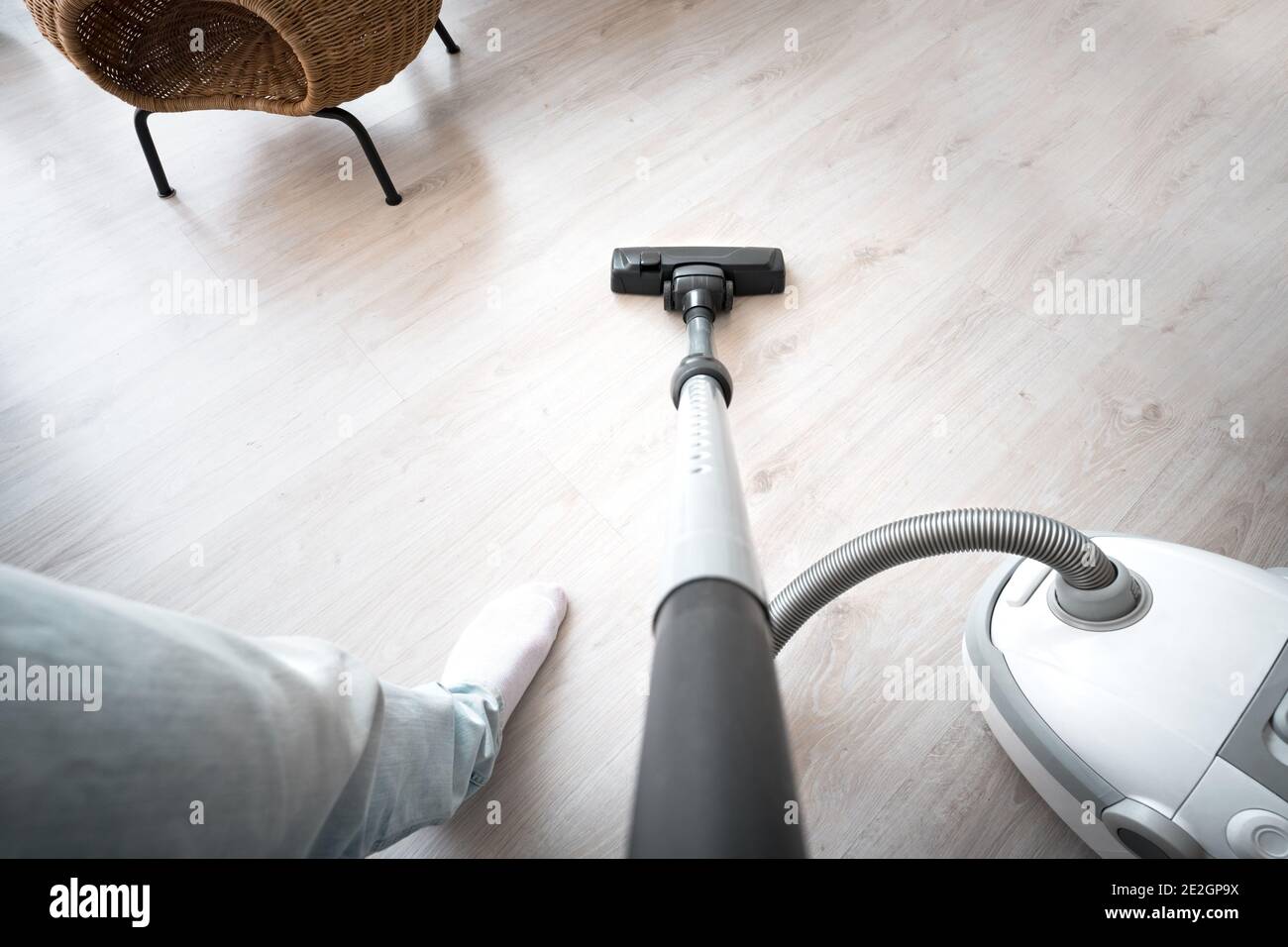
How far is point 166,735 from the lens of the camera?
441 millimetres

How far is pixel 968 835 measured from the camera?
898 mm

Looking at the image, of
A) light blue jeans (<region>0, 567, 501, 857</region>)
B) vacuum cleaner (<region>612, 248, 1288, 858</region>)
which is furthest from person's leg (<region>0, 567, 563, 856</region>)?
vacuum cleaner (<region>612, 248, 1288, 858</region>)

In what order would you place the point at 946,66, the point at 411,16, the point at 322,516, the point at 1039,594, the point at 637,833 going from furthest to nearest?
the point at 946,66
the point at 411,16
the point at 322,516
the point at 1039,594
the point at 637,833

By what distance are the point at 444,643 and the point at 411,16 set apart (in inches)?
38.8

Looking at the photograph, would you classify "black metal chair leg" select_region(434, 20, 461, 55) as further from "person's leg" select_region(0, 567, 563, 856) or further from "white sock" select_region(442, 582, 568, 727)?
"person's leg" select_region(0, 567, 563, 856)

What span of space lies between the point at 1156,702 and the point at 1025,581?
17cm

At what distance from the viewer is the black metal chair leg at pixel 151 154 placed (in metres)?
1.39

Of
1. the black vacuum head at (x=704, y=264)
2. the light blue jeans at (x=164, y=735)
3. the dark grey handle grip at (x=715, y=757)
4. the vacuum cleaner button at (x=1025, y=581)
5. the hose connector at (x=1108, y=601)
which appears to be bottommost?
the vacuum cleaner button at (x=1025, y=581)

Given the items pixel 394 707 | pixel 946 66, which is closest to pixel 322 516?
pixel 394 707

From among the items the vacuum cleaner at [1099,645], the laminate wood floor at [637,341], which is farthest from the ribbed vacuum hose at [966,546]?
the laminate wood floor at [637,341]

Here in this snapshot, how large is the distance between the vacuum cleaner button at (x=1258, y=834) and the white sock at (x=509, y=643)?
71 cm

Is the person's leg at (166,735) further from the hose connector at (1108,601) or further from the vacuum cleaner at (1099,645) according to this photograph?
the hose connector at (1108,601)
